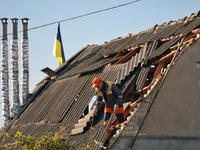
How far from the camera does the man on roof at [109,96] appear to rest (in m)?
15.5

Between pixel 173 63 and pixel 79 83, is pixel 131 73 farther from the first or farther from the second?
pixel 79 83

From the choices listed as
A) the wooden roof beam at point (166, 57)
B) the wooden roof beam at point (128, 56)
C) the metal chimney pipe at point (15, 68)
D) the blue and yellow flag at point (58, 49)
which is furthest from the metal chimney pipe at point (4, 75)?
the wooden roof beam at point (166, 57)

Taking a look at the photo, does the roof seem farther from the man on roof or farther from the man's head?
the man's head

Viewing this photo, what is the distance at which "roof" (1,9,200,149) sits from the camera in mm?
15695

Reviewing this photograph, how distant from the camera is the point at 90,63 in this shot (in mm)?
23703

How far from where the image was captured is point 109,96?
623 inches

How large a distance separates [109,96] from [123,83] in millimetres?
2019

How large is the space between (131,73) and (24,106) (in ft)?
35.2

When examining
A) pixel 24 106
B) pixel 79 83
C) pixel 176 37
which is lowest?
pixel 24 106

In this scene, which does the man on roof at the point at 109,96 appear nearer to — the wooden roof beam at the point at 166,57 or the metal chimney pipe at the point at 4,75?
the wooden roof beam at the point at 166,57

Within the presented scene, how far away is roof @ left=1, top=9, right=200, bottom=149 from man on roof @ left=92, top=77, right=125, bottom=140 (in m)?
0.38

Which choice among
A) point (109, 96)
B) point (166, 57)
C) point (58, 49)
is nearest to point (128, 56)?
point (166, 57)

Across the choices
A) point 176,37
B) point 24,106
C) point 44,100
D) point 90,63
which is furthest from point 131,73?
point 24,106

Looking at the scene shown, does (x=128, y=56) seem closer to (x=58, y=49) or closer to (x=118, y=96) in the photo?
(x=118, y=96)
